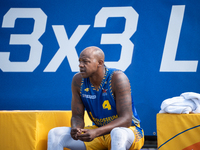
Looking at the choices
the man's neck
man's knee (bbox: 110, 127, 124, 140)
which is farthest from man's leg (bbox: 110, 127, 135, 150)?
the man's neck

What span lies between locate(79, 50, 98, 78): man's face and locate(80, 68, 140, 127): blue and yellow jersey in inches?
5.6

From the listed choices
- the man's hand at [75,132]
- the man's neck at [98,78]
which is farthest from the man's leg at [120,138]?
the man's neck at [98,78]

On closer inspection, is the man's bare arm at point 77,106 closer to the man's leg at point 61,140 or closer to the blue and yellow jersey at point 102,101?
the blue and yellow jersey at point 102,101

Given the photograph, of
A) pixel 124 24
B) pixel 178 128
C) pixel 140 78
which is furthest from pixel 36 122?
pixel 124 24

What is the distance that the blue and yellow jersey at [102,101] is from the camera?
2.07m

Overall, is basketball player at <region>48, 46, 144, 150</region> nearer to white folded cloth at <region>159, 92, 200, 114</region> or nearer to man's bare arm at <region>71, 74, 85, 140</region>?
man's bare arm at <region>71, 74, 85, 140</region>

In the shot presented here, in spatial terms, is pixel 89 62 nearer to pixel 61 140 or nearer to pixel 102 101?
pixel 102 101

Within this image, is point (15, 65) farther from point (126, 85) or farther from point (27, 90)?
point (126, 85)

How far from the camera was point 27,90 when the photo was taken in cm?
344

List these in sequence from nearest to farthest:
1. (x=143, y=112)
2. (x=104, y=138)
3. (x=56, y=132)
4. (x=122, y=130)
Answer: (x=122, y=130)
(x=56, y=132)
(x=104, y=138)
(x=143, y=112)

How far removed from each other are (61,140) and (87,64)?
2.06 ft

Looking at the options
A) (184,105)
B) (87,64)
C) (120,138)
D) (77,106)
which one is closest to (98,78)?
(87,64)

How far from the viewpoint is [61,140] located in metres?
1.91

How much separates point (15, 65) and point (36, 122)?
1.60m
